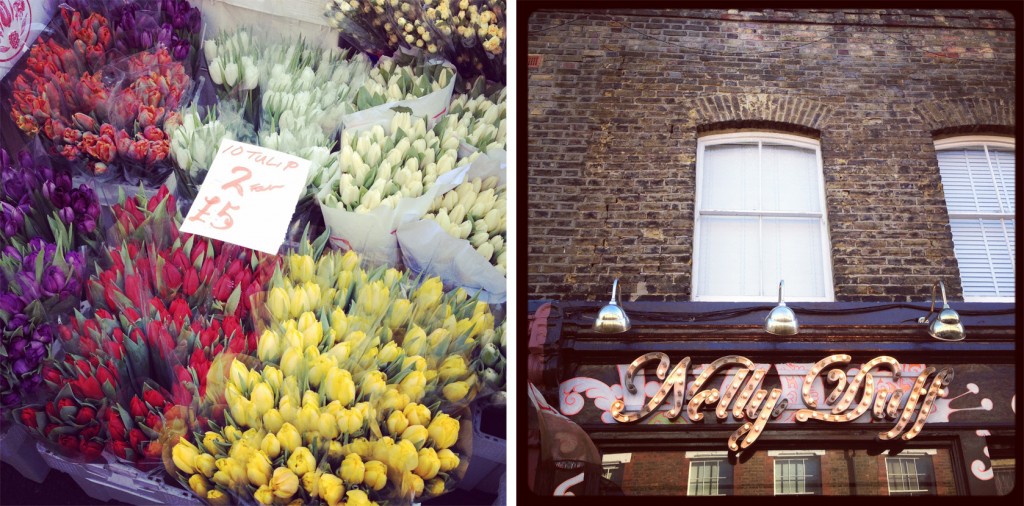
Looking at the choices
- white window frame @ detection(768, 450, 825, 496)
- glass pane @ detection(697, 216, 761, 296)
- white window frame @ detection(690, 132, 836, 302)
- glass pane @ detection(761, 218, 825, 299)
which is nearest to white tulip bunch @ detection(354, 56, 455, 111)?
white window frame @ detection(690, 132, 836, 302)

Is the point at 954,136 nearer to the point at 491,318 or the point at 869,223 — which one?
the point at 869,223

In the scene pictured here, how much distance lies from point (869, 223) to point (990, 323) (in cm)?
68

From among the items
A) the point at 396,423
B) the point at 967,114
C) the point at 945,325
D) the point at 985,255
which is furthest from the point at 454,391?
the point at 967,114

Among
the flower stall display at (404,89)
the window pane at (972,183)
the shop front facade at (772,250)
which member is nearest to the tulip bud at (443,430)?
the shop front facade at (772,250)

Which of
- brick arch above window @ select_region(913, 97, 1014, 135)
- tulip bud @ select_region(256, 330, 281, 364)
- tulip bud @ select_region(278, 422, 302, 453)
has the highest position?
brick arch above window @ select_region(913, 97, 1014, 135)

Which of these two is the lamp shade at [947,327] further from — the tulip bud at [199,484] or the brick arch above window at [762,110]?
the tulip bud at [199,484]

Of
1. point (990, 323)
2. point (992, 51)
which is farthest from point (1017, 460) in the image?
point (992, 51)

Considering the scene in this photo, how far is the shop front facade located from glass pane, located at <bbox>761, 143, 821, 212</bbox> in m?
0.01

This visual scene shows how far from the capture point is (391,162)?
341 centimetres

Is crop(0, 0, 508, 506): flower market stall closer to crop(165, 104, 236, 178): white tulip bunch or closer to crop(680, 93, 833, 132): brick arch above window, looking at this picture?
crop(165, 104, 236, 178): white tulip bunch

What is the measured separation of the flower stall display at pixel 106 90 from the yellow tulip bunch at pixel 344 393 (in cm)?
83

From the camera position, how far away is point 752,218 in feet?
12.3

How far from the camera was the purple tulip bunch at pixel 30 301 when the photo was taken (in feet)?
10.8

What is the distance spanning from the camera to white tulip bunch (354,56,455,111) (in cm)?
347
